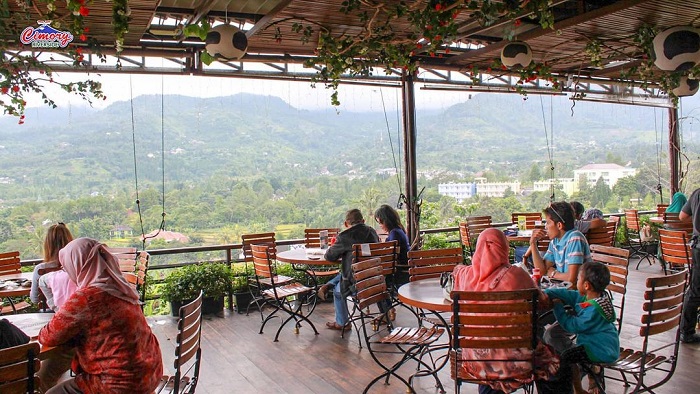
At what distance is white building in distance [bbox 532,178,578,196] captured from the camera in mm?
12407

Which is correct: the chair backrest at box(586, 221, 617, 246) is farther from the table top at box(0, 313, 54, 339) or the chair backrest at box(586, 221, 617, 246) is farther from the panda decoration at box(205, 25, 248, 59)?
the table top at box(0, 313, 54, 339)

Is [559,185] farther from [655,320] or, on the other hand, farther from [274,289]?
[655,320]

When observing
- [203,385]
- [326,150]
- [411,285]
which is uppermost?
[326,150]

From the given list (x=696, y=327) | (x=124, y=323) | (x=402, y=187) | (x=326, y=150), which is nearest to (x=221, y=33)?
(x=124, y=323)

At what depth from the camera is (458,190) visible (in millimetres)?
11703

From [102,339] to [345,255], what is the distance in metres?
3.23

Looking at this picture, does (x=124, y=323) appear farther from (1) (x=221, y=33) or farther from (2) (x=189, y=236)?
(2) (x=189, y=236)

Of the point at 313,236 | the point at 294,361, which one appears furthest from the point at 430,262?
the point at 313,236

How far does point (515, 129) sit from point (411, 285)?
439 inches

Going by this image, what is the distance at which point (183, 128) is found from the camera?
901 centimetres

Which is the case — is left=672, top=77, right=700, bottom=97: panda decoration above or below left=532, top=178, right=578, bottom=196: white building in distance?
above

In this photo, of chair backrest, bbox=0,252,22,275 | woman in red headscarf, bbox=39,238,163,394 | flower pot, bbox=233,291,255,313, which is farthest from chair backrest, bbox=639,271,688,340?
→ chair backrest, bbox=0,252,22,275

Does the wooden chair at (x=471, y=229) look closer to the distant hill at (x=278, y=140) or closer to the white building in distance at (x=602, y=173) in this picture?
the distant hill at (x=278, y=140)

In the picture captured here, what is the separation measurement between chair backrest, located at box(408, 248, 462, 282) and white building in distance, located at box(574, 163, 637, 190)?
9697 mm
